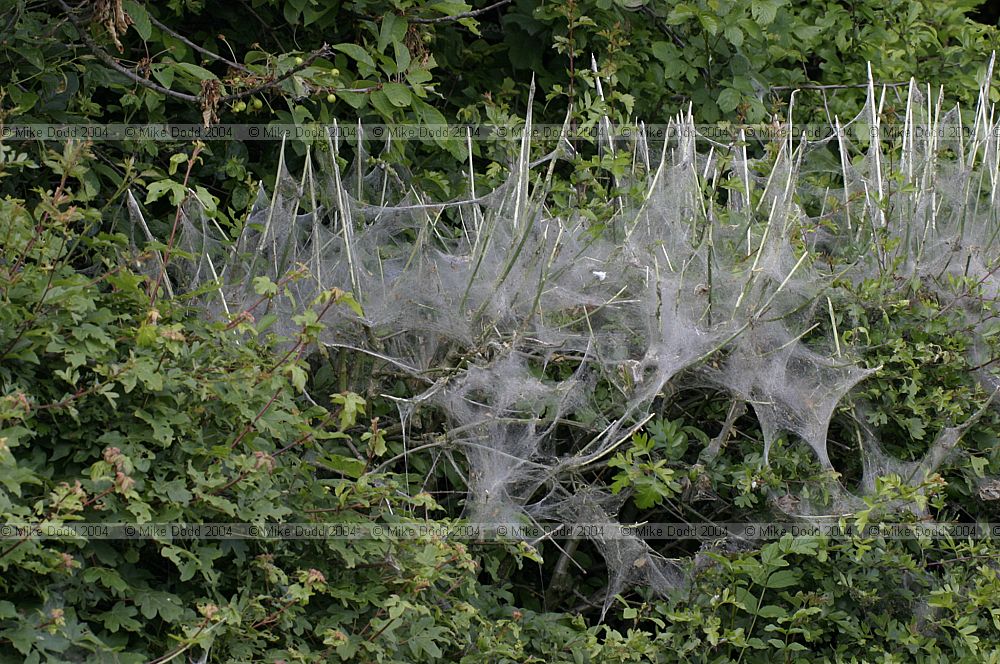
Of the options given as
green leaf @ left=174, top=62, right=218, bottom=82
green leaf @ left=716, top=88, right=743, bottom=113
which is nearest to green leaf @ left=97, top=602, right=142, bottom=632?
green leaf @ left=174, top=62, right=218, bottom=82

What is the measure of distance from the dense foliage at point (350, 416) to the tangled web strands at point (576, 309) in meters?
0.12

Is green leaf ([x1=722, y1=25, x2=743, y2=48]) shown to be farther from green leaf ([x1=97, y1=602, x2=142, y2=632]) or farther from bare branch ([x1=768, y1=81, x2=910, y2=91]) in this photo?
green leaf ([x1=97, y1=602, x2=142, y2=632])

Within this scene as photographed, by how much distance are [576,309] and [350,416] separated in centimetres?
136

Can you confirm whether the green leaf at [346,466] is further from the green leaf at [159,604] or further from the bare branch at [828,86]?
the bare branch at [828,86]

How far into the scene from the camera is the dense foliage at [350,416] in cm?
261

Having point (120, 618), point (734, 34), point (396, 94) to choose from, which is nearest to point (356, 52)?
point (396, 94)

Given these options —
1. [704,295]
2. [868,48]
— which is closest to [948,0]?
[868,48]

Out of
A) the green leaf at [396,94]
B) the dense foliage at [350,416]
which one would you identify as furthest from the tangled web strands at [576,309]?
the green leaf at [396,94]

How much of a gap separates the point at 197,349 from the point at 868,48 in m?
4.48

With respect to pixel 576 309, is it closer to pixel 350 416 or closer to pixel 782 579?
pixel 782 579

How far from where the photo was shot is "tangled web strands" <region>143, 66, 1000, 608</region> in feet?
11.8

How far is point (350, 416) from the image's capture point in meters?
2.68

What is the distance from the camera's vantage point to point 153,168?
4.52 meters

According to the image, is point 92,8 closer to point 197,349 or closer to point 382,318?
point 382,318
